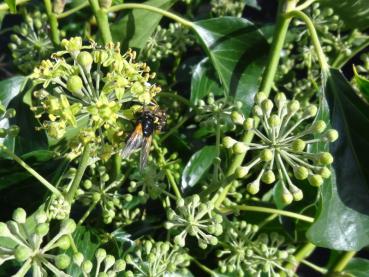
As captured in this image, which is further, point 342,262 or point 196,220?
point 342,262

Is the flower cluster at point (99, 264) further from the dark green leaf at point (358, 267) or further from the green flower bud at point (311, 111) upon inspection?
the dark green leaf at point (358, 267)

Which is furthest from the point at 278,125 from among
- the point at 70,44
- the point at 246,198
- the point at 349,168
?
the point at 246,198

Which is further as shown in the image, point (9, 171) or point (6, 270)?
point (9, 171)

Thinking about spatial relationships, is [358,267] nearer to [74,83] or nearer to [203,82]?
[203,82]

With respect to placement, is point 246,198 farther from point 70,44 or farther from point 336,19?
point 70,44

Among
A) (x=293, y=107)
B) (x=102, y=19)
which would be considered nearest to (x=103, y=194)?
(x=102, y=19)

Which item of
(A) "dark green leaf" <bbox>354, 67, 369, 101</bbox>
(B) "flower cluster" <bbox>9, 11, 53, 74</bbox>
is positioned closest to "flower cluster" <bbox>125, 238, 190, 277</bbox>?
(A) "dark green leaf" <bbox>354, 67, 369, 101</bbox>
